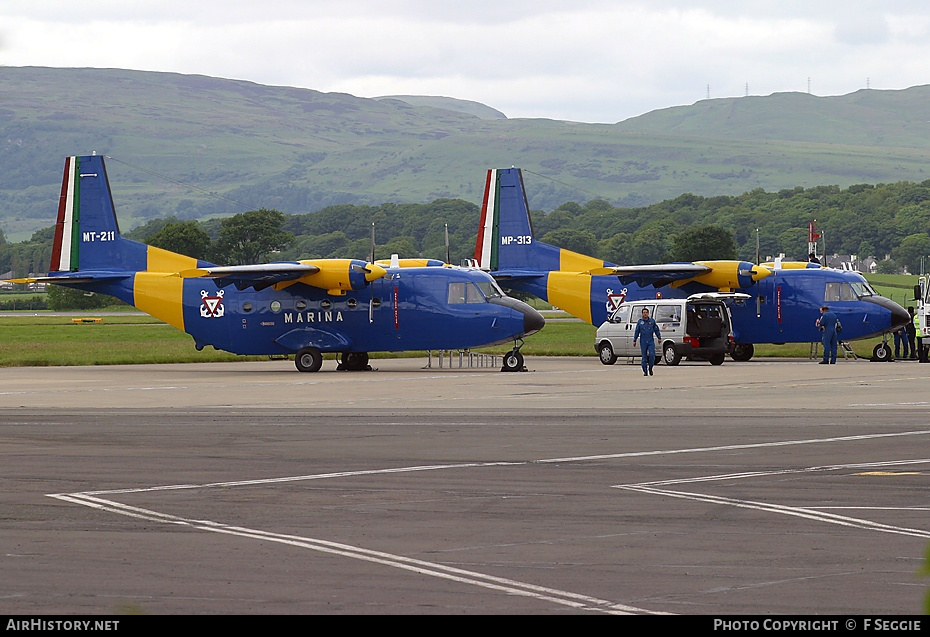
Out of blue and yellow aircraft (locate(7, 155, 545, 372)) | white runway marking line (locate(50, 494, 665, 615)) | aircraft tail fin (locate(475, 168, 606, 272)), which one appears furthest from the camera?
aircraft tail fin (locate(475, 168, 606, 272))

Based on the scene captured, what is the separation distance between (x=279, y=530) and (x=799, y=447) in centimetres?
823

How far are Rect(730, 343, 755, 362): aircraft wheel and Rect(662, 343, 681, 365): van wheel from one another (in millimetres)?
4684

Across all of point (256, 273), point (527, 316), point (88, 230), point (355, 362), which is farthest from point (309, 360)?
point (88, 230)

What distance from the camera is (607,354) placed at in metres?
39.4

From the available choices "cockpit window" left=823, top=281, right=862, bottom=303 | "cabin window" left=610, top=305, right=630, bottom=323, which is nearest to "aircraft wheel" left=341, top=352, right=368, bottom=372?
"cabin window" left=610, top=305, right=630, bottom=323

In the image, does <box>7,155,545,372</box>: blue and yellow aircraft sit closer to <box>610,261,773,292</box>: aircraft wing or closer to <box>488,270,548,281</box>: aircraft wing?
<box>610,261,773,292</box>: aircraft wing

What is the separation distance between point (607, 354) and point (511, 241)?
27.7 ft

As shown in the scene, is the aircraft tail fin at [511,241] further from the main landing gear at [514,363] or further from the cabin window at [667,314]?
the main landing gear at [514,363]

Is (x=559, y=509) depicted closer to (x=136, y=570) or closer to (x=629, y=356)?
(x=136, y=570)

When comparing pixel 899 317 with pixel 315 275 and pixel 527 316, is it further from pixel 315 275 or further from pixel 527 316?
pixel 315 275

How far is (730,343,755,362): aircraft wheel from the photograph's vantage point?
4200cm

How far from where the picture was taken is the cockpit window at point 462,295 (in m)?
35.8
